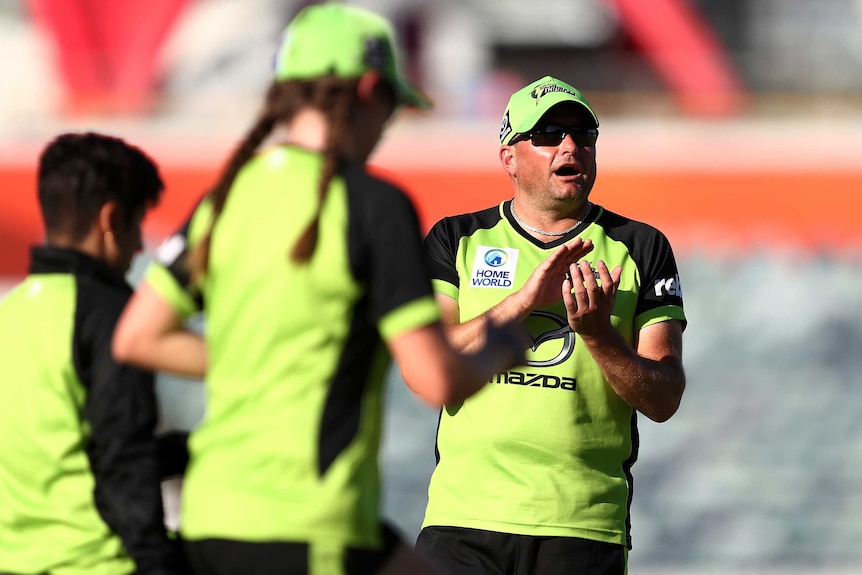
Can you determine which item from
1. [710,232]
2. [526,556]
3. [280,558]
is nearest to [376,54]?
[280,558]

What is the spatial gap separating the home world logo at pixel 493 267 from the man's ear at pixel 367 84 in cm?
157

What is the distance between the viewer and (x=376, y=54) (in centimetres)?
287

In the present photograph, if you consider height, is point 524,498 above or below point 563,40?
below

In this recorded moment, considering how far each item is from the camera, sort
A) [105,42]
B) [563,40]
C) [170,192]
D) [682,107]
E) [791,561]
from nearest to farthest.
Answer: [791,561]
[170,192]
[682,107]
[105,42]
[563,40]

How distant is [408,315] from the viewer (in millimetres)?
2721

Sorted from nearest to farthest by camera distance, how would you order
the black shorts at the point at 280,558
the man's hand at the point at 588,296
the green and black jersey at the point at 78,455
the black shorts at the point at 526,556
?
the black shorts at the point at 280,558 < the green and black jersey at the point at 78,455 < the man's hand at the point at 588,296 < the black shorts at the point at 526,556

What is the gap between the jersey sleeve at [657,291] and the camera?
427cm

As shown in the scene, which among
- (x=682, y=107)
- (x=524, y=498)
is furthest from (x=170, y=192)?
(x=524, y=498)

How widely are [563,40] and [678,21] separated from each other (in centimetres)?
595

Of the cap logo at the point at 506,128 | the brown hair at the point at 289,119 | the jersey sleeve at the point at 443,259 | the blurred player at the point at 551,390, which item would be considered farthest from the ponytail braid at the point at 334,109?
the cap logo at the point at 506,128

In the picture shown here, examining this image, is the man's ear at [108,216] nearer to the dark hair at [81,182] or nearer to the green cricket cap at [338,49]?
the dark hair at [81,182]

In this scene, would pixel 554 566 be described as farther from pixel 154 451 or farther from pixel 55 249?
pixel 55 249

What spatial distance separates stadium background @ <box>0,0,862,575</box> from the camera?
48.4 ft

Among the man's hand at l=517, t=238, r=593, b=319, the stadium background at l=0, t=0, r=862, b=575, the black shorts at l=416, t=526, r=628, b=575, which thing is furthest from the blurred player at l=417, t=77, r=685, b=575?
the stadium background at l=0, t=0, r=862, b=575
